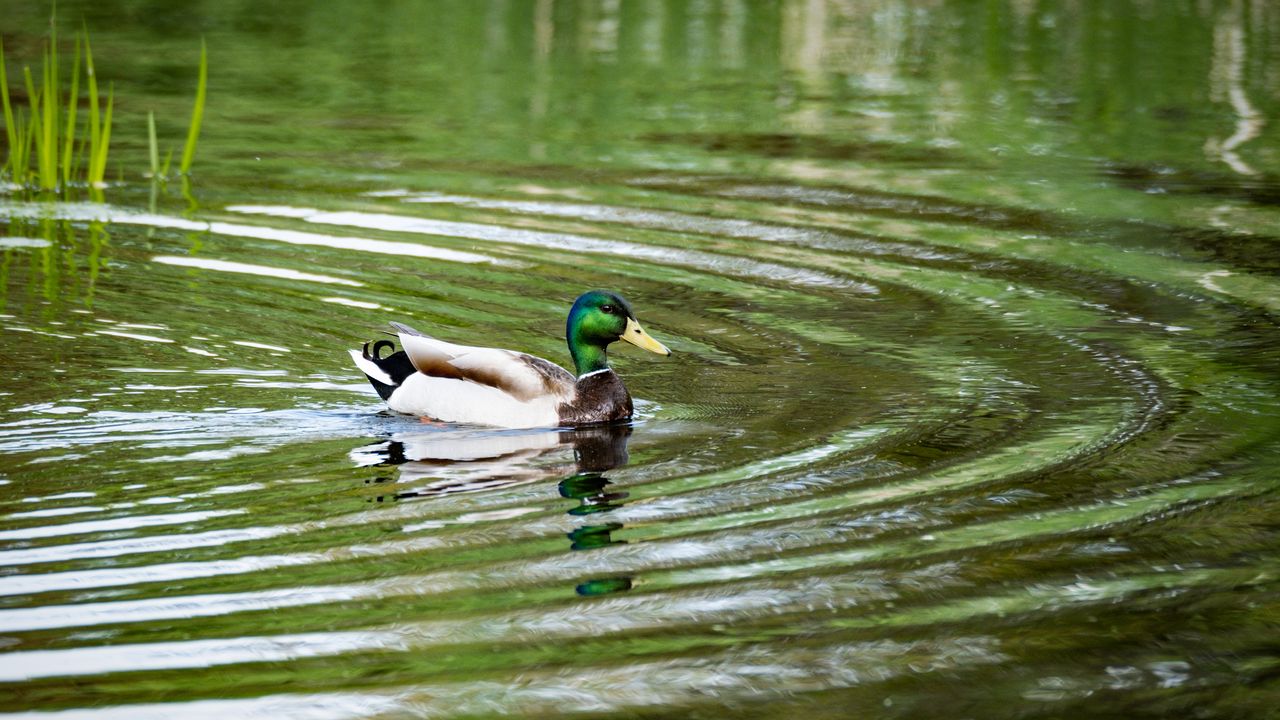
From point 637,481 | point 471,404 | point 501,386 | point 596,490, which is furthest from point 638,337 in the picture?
point 596,490

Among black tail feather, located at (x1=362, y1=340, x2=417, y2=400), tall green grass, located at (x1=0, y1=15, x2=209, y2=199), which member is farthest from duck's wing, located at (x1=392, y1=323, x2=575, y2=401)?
tall green grass, located at (x1=0, y1=15, x2=209, y2=199)

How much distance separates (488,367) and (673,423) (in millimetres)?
919

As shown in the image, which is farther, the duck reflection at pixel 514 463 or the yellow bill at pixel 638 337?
the yellow bill at pixel 638 337

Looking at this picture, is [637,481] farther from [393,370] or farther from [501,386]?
[393,370]

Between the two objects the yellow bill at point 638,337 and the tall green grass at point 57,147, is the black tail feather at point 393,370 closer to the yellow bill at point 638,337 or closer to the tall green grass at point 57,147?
the yellow bill at point 638,337

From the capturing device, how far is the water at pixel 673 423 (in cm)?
539

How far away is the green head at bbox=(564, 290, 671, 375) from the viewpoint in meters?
8.61

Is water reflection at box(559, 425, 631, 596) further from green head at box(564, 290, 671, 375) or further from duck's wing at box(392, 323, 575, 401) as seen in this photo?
green head at box(564, 290, 671, 375)

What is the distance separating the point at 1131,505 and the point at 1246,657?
1497 mm

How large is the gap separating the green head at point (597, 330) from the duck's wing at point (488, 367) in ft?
0.78

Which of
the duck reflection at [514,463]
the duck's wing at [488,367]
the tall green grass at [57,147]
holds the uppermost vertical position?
the tall green grass at [57,147]

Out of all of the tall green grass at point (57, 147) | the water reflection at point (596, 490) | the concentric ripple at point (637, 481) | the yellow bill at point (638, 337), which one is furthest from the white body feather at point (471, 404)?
the tall green grass at point (57, 147)

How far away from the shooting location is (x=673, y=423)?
27.3 ft

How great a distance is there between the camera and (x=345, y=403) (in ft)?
28.3
